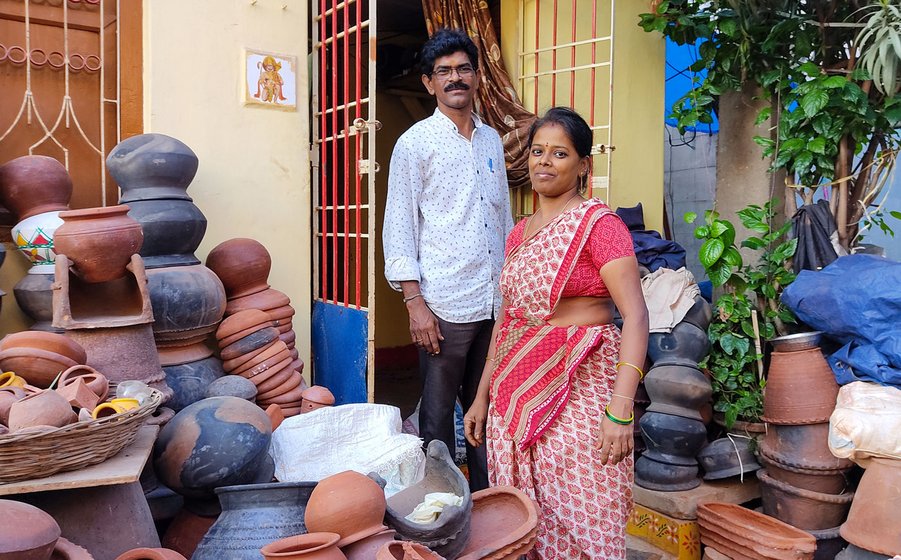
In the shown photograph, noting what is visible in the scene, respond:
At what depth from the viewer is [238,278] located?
10.8ft

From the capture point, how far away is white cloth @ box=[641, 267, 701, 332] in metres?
3.59

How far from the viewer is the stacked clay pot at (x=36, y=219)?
2887 millimetres

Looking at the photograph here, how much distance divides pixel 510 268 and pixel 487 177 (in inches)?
32.9

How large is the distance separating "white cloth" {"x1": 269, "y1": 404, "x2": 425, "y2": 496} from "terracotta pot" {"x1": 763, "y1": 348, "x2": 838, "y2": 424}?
1.63m

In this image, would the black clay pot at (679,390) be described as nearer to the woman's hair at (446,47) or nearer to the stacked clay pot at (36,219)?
the woman's hair at (446,47)

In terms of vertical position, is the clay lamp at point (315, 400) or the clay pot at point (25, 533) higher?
the clay pot at point (25, 533)

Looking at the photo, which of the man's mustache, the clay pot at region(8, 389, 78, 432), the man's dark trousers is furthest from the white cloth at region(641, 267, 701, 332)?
the clay pot at region(8, 389, 78, 432)

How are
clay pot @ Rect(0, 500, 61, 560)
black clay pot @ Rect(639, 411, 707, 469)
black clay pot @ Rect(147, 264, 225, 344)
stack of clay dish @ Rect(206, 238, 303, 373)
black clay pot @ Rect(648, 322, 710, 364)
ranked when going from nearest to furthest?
clay pot @ Rect(0, 500, 61, 560), black clay pot @ Rect(147, 264, 225, 344), stack of clay dish @ Rect(206, 238, 303, 373), black clay pot @ Rect(639, 411, 707, 469), black clay pot @ Rect(648, 322, 710, 364)

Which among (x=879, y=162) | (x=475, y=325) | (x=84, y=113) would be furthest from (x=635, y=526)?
(x=84, y=113)

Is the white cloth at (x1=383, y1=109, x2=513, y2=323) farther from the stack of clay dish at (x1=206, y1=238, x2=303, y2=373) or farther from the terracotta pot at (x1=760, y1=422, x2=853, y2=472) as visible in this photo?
the terracotta pot at (x1=760, y1=422, x2=853, y2=472)

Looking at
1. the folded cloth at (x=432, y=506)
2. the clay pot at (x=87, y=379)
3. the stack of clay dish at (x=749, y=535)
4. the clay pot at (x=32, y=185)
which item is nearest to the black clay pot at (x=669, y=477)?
the stack of clay dish at (x=749, y=535)

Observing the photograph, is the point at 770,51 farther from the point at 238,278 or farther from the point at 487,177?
the point at 238,278

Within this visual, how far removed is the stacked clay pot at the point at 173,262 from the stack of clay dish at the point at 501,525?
1334mm

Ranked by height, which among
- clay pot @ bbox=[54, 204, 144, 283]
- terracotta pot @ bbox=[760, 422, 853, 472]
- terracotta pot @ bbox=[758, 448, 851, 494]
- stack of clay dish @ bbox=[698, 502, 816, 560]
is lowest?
stack of clay dish @ bbox=[698, 502, 816, 560]
